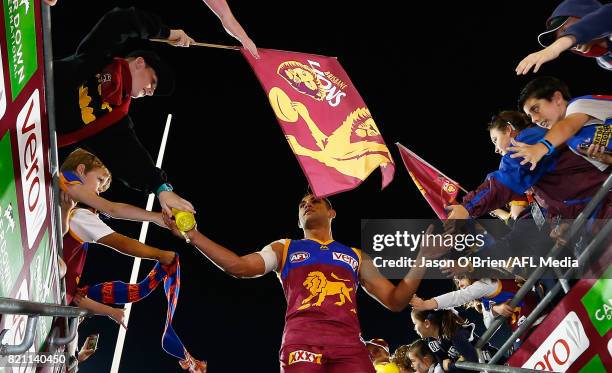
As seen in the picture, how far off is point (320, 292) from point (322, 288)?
28 mm

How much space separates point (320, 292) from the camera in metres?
3.48

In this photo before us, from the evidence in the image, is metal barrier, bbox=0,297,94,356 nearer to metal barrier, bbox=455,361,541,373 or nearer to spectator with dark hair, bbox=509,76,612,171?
metal barrier, bbox=455,361,541,373

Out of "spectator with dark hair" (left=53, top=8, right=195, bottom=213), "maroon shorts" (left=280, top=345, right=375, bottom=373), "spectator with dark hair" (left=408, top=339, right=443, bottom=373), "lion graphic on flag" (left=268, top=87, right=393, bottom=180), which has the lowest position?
"spectator with dark hair" (left=408, top=339, right=443, bottom=373)

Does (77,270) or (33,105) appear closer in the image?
(33,105)

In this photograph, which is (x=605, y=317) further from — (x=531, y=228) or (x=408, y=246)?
(x=408, y=246)

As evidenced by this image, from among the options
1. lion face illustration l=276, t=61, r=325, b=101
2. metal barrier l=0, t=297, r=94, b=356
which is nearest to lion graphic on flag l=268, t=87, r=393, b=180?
lion face illustration l=276, t=61, r=325, b=101

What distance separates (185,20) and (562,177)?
33.5ft

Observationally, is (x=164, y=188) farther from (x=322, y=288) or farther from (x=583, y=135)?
(x=583, y=135)

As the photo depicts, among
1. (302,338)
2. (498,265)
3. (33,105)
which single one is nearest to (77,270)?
(302,338)

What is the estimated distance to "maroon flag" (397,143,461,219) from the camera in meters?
6.01

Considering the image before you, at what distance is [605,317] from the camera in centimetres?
294

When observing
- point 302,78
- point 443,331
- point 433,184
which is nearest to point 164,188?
point 302,78

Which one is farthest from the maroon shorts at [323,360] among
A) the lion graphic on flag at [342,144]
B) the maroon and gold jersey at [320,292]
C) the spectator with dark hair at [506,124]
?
the spectator with dark hair at [506,124]

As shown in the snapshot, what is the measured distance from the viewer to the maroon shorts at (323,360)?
3199mm
